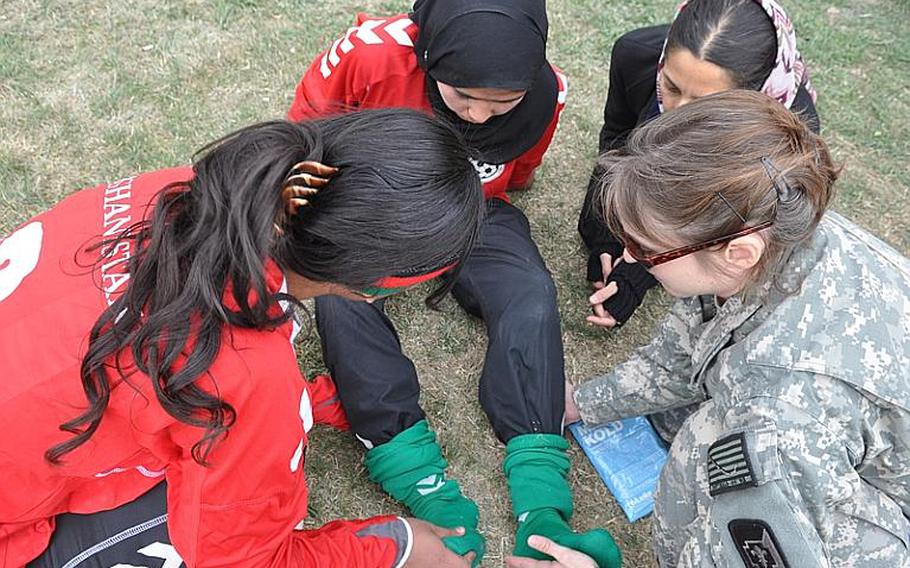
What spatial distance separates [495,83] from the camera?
1.87 meters

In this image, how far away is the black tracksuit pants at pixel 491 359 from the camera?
199 cm

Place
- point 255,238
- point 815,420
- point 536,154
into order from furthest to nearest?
point 536,154, point 815,420, point 255,238

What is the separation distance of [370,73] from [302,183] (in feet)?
3.48

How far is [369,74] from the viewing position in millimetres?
2127

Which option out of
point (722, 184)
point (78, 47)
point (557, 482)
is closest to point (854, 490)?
point (722, 184)

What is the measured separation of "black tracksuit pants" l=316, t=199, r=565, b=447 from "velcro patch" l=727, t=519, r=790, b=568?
2.18 feet

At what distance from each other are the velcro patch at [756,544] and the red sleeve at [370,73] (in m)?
1.27

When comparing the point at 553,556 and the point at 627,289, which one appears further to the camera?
the point at 627,289

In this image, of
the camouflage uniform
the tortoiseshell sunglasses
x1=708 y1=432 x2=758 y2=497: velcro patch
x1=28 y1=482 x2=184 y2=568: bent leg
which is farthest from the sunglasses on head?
x1=28 y1=482 x2=184 y2=568: bent leg

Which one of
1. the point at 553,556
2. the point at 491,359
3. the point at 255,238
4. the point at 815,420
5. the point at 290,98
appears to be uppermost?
the point at 255,238

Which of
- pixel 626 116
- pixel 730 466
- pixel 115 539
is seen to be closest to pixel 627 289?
pixel 626 116

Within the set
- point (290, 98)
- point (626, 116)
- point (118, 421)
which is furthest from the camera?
point (290, 98)

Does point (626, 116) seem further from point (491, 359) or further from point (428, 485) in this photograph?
point (428, 485)

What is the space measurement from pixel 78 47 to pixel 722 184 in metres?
2.59
